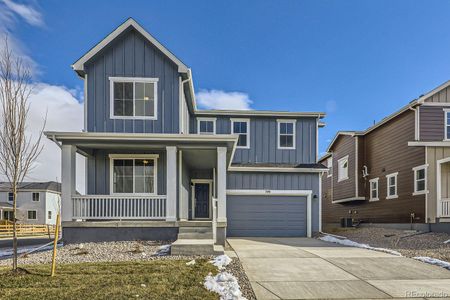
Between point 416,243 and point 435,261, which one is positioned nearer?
point 435,261

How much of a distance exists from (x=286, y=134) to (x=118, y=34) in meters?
9.14

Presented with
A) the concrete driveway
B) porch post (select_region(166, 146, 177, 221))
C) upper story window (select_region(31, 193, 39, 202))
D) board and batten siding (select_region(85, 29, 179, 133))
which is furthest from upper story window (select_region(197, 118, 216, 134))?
upper story window (select_region(31, 193, 39, 202))

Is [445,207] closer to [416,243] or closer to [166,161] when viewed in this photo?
[416,243]

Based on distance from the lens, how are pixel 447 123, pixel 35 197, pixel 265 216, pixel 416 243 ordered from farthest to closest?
pixel 35 197
pixel 447 123
pixel 265 216
pixel 416 243

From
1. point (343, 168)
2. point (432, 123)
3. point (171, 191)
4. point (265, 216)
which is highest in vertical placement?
point (432, 123)

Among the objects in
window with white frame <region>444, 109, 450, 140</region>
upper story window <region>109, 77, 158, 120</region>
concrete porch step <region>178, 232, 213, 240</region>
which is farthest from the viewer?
window with white frame <region>444, 109, 450, 140</region>

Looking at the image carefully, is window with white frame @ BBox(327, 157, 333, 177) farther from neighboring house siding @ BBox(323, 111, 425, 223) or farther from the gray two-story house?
the gray two-story house

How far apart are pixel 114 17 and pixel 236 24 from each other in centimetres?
874

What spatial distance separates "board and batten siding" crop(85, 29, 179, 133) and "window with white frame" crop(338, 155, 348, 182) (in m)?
13.1

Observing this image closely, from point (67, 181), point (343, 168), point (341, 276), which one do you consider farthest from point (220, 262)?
point (343, 168)

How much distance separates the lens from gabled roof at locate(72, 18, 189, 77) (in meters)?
11.2

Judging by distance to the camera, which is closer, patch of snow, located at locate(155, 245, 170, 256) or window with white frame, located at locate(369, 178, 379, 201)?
patch of snow, located at locate(155, 245, 170, 256)

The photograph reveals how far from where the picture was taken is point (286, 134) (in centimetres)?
1593

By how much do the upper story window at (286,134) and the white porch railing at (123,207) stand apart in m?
7.75
